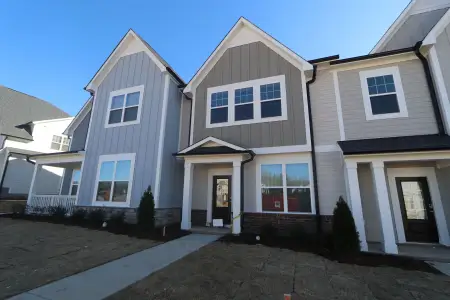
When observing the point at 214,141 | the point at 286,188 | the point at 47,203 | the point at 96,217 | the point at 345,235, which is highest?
the point at 214,141

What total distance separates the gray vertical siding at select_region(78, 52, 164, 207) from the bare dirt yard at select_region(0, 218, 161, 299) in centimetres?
239

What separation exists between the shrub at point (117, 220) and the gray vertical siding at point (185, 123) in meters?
4.03

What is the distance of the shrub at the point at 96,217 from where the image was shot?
9.16 meters

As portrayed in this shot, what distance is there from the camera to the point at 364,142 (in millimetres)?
7539

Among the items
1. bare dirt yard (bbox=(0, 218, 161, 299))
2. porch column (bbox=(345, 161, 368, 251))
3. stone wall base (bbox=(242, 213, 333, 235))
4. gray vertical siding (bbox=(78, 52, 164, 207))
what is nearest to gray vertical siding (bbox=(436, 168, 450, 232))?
porch column (bbox=(345, 161, 368, 251))

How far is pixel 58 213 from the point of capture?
1039 cm

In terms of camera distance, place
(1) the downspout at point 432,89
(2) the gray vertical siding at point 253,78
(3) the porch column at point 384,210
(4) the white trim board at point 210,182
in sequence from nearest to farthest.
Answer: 1. (3) the porch column at point 384,210
2. (1) the downspout at point 432,89
3. (2) the gray vertical siding at point 253,78
4. (4) the white trim board at point 210,182

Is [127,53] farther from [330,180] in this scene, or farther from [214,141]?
[330,180]

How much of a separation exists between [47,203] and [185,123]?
8.81m

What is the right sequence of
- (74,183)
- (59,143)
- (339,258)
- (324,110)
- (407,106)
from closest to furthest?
(339,258) → (407,106) → (324,110) → (74,183) → (59,143)

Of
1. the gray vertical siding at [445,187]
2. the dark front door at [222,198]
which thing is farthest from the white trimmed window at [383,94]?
the dark front door at [222,198]

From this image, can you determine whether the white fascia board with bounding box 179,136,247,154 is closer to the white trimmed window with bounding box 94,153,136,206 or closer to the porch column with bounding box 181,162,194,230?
the porch column with bounding box 181,162,194,230

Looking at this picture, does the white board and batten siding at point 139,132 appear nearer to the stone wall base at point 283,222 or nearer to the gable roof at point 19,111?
the stone wall base at point 283,222

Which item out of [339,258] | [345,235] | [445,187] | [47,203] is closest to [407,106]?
[445,187]
